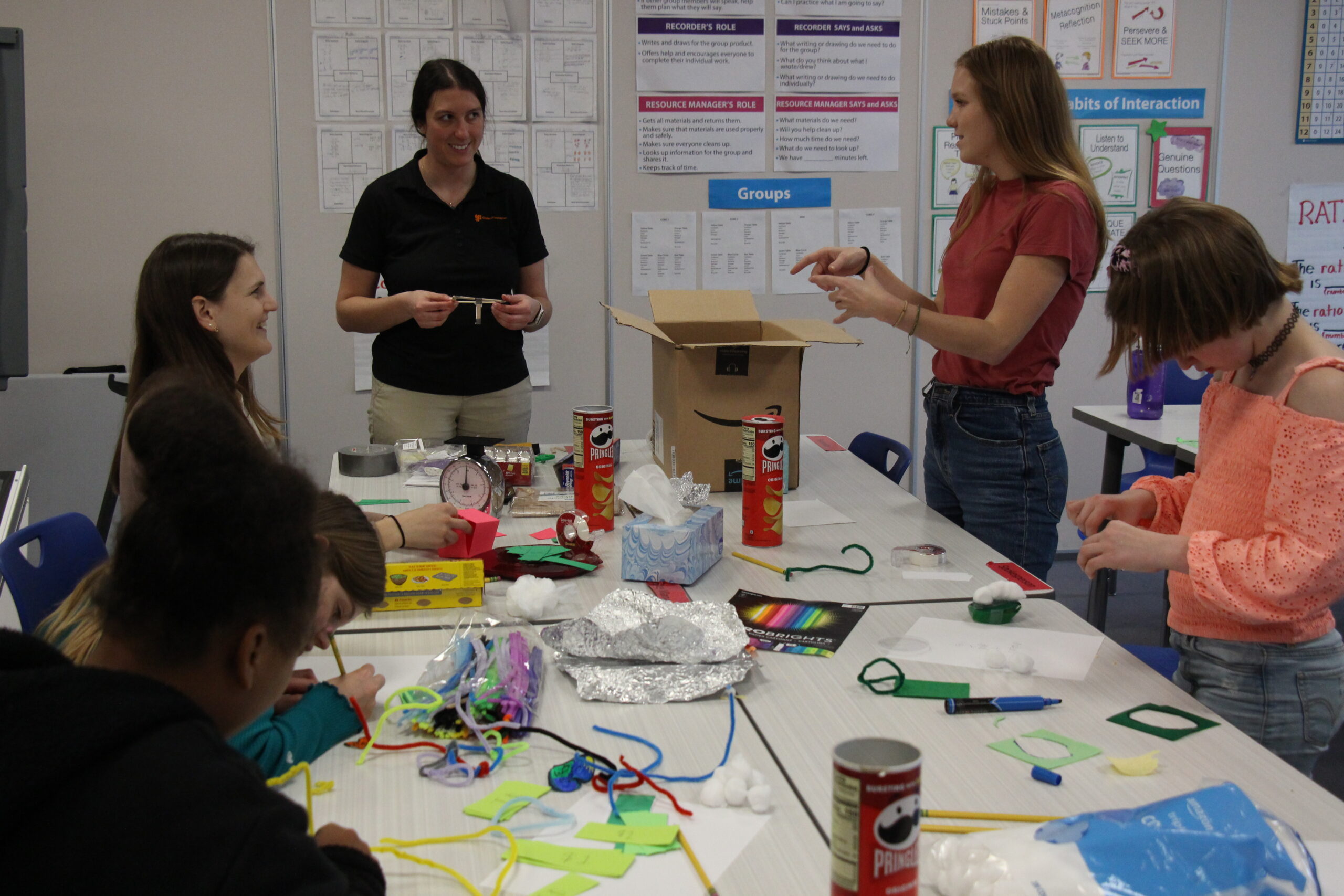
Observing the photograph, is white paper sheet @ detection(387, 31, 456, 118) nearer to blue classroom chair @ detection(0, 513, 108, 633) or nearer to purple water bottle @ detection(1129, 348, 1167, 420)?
blue classroom chair @ detection(0, 513, 108, 633)

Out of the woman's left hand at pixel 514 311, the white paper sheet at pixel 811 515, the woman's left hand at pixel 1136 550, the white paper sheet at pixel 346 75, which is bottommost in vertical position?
the white paper sheet at pixel 811 515

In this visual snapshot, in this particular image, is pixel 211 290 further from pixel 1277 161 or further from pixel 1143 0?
pixel 1277 161

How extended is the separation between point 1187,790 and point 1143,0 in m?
3.87

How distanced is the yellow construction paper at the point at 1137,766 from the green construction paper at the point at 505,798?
2.06 ft

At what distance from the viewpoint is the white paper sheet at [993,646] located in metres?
1.49

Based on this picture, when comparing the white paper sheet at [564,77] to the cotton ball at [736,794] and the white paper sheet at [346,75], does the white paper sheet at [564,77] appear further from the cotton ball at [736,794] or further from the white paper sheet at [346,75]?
the cotton ball at [736,794]

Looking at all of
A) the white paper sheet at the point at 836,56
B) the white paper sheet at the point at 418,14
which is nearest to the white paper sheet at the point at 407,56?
the white paper sheet at the point at 418,14

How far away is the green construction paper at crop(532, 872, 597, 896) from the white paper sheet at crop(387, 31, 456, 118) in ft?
10.8

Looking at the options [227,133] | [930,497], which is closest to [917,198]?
[930,497]

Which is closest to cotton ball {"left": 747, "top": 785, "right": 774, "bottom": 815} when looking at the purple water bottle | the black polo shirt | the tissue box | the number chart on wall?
the tissue box

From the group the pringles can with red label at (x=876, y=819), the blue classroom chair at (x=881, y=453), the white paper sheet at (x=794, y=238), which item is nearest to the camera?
the pringles can with red label at (x=876, y=819)

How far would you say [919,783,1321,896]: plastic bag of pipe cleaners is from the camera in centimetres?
91

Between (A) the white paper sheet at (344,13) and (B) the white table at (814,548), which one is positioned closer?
(B) the white table at (814,548)

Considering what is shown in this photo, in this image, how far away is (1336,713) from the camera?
1492mm
